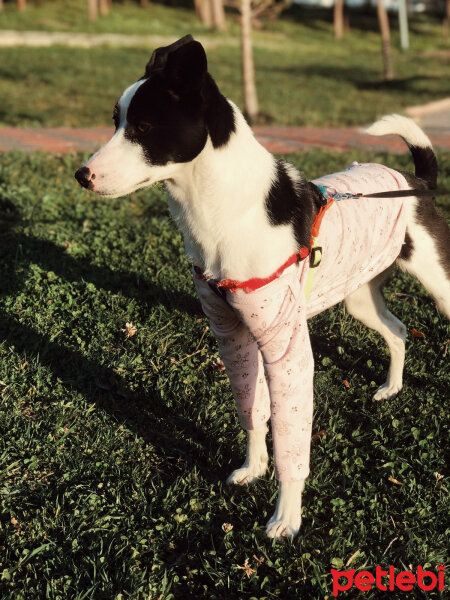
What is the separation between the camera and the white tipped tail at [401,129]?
123 inches

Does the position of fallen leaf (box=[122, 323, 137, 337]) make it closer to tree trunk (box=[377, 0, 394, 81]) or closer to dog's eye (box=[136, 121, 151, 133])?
dog's eye (box=[136, 121, 151, 133])

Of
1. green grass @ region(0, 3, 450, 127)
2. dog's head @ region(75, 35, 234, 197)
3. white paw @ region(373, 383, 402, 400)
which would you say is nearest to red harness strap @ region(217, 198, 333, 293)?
dog's head @ region(75, 35, 234, 197)

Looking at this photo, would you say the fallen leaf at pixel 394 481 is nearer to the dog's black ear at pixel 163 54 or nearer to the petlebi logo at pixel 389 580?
the petlebi logo at pixel 389 580

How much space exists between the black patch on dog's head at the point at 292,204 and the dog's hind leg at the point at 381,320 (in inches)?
43.6

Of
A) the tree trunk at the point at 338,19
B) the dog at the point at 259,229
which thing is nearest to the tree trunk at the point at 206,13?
the tree trunk at the point at 338,19

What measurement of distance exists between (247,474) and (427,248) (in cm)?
138

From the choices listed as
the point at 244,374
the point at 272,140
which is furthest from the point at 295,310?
the point at 272,140

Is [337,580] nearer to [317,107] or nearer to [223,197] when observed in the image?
[223,197]

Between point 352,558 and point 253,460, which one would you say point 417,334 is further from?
point 352,558

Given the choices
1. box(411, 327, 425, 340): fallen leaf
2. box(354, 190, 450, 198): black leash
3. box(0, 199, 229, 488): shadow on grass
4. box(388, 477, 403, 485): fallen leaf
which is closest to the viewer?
box(354, 190, 450, 198): black leash

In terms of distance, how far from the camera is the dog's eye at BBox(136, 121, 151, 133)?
224cm

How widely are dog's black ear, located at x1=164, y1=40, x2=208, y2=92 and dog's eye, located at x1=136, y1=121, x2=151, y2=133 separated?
15cm

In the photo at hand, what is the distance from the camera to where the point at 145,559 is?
8.48 feet

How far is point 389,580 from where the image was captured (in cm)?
249
